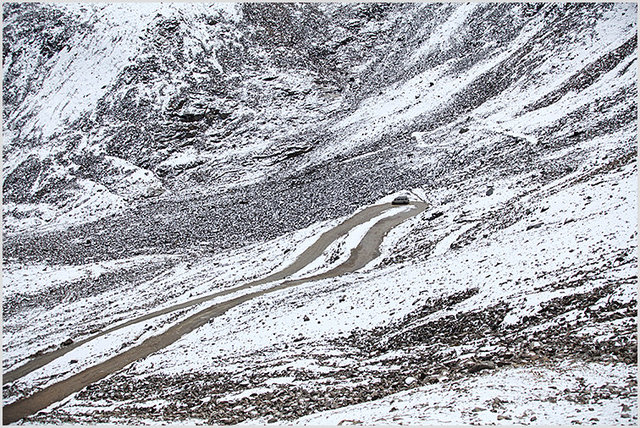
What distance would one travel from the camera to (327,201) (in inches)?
1729

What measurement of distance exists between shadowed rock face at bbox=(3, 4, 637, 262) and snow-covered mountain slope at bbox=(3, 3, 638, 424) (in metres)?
0.34

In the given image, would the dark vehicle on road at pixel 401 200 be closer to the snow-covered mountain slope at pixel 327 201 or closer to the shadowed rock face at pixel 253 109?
the snow-covered mountain slope at pixel 327 201

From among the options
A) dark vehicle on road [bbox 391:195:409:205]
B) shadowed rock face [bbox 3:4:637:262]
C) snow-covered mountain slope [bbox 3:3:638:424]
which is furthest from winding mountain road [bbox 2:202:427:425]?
shadowed rock face [bbox 3:4:637:262]

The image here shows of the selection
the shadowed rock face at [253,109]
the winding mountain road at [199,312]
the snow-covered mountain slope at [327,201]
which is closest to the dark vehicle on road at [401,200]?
the winding mountain road at [199,312]

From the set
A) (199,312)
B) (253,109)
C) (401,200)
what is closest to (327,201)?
(401,200)

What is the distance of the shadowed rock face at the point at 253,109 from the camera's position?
4278 centimetres

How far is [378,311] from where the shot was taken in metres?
19.8

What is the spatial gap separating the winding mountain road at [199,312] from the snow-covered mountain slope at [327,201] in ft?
3.07

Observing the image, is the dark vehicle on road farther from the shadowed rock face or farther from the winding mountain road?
the shadowed rock face

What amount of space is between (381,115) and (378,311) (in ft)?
135

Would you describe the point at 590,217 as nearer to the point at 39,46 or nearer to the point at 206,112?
the point at 206,112

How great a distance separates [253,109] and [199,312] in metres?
44.4

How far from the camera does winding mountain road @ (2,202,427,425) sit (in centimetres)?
1977

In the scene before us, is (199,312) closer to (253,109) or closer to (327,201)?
(327,201)
